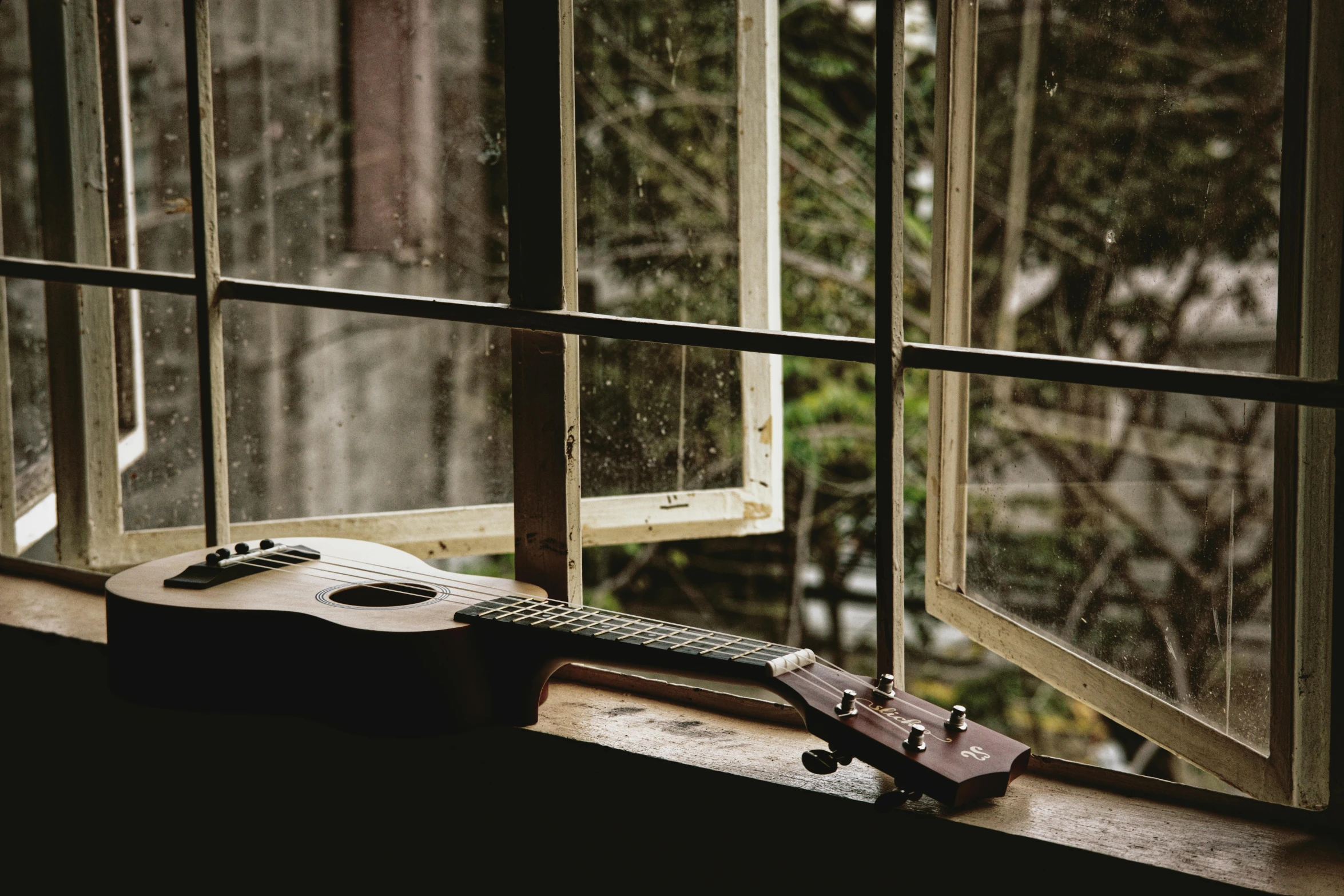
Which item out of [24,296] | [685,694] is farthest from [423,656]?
[24,296]

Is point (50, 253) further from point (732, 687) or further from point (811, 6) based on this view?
point (811, 6)

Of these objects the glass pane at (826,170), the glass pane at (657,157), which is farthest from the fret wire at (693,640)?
the glass pane at (826,170)

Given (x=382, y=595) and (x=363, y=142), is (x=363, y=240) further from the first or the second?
(x=382, y=595)

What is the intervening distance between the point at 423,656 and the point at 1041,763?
559 mm

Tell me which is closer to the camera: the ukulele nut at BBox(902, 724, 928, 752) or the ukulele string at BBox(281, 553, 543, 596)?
the ukulele nut at BBox(902, 724, 928, 752)

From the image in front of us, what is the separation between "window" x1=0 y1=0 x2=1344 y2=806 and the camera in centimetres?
92

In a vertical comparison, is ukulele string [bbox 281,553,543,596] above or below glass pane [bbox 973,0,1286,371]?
below

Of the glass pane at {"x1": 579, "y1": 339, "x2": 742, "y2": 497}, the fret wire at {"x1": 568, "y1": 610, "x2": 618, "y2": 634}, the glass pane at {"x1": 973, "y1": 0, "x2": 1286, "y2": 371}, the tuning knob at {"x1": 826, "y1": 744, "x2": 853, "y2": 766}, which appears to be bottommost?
the tuning knob at {"x1": 826, "y1": 744, "x2": 853, "y2": 766}

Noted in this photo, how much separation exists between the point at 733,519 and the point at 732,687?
5.39 feet

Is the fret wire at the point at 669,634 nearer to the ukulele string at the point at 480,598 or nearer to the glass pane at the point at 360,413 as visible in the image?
the ukulele string at the point at 480,598

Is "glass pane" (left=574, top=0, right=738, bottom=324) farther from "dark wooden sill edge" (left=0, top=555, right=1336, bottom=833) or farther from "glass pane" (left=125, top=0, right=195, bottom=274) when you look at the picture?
"dark wooden sill edge" (left=0, top=555, right=1336, bottom=833)

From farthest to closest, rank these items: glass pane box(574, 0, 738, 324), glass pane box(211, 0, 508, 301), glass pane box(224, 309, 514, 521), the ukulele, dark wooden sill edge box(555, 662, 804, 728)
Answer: glass pane box(574, 0, 738, 324)
glass pane box(224, 309, 514, 521)
glass pane box(211, 0, 508, 301)
dark wooden sill edge box(555, 662, 804, 728)
the ukulele

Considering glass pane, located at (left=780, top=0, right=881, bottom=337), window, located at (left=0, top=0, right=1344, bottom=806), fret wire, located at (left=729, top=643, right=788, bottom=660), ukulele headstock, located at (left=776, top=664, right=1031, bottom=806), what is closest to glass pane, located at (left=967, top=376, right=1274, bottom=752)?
window, located at (left=0, top=0, right=1344, bottom=806)

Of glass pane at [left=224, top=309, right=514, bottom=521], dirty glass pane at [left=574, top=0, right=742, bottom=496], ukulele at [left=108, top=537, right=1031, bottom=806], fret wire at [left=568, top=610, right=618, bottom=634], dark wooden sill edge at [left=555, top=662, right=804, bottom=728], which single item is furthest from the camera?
dirty glass pane at [left=574, top=0, right=742, bottom=496]
